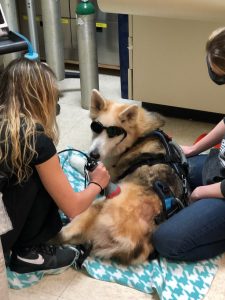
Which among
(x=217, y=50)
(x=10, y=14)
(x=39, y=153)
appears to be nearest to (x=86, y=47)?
(x=10, y=14)

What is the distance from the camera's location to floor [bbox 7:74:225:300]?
1.58 metres

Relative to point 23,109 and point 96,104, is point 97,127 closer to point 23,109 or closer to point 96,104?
point 96,104

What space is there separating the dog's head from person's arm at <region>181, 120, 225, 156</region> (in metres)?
0.25

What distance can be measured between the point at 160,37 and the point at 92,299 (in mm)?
1739

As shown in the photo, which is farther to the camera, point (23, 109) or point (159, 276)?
point (159, 276)

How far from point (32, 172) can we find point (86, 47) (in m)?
1.75

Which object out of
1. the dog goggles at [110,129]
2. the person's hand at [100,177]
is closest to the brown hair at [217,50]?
the dog goggles at [110,129]

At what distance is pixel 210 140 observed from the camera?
79.5 inches

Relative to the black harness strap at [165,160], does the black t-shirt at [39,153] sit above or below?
above

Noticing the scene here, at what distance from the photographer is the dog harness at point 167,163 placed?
1.70m

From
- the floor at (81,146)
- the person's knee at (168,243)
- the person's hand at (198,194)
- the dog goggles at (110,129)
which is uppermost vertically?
the dog goggles at (110,129)

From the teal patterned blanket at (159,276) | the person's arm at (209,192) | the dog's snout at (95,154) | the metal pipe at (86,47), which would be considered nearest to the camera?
the teal patterned blanket at (159,276)

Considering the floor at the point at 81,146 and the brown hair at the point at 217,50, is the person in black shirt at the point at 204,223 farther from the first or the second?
Answer: the floor at the point at 81,146

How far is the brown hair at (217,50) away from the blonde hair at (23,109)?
2.08 ft
